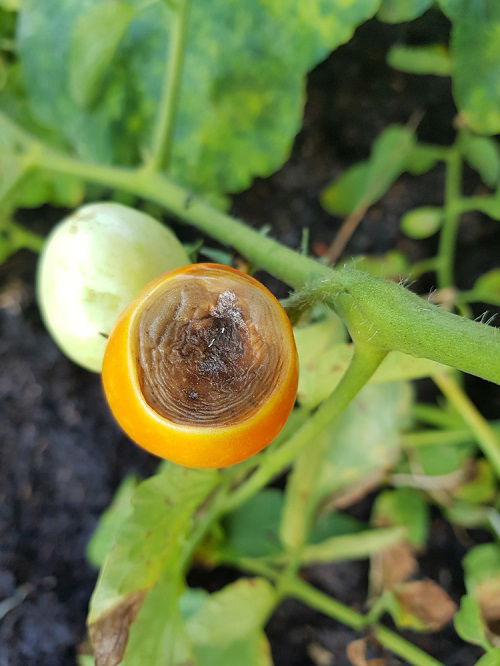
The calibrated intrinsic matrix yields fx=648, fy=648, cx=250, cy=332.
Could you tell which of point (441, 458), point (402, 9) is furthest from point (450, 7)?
point (441, 458)

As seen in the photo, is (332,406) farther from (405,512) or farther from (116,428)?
(116,428)

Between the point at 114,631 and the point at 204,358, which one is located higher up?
the point at 204,358

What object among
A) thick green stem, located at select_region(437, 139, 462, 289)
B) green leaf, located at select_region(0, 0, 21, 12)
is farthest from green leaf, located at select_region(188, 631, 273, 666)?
green leaf, located at select_region(0, 0, 21, 12)

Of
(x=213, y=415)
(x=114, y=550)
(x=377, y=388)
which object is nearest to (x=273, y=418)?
(x=213, y=415)

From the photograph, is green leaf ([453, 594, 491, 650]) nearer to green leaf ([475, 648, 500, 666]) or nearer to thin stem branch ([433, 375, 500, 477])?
green leaf ([475, 648, 500, 666])

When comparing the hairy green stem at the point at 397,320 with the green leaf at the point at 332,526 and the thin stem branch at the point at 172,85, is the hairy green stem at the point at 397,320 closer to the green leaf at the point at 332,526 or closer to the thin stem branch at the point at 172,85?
the thin stem branch at the point at 172,85

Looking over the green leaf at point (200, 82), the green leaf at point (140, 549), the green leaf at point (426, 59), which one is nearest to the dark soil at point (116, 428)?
the green leaf at point (426, 59)
